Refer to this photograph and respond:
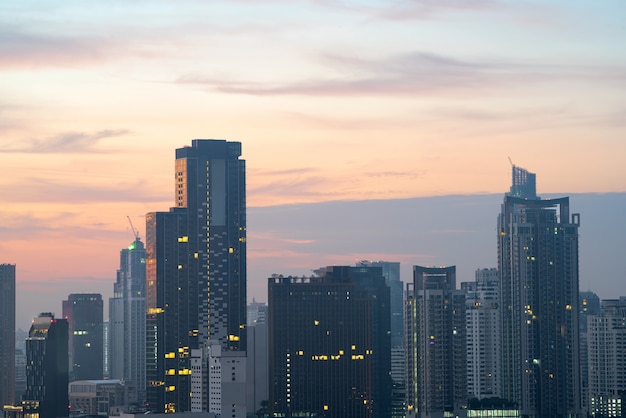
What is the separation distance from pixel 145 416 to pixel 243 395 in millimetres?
16463

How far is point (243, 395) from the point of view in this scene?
645ft

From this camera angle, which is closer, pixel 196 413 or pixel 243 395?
pixel 196 413

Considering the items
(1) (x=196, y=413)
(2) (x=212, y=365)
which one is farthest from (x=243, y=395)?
(1) (x=196, y=413)

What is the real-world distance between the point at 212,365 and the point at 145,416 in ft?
47.7

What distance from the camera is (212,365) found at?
196125 millimetres

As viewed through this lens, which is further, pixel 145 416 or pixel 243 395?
pixel 243 395

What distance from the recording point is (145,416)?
18462 centimetres

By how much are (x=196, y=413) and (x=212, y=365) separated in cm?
1711

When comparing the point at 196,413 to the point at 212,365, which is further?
the point at 212,365

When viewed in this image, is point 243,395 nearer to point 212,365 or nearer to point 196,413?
point 212,365

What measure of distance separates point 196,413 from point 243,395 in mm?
17656
